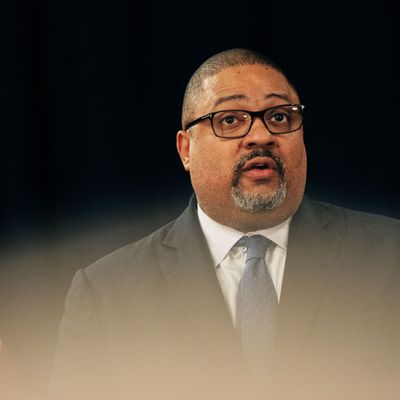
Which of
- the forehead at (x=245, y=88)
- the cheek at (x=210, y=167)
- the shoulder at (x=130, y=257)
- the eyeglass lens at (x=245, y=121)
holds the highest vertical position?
the forehead at (x=245, y=88)

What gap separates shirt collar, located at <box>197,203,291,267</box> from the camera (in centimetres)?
132

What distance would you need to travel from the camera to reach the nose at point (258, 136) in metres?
1.26

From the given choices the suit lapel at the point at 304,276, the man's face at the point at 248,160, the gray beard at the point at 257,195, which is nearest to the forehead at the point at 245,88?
the man's face at the point at 248,160

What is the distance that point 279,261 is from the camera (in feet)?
4.29

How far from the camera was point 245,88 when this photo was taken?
128cm

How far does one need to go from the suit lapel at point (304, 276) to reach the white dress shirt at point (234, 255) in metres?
0.02

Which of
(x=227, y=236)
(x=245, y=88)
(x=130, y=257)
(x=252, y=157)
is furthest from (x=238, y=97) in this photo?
(x=130, y=257)

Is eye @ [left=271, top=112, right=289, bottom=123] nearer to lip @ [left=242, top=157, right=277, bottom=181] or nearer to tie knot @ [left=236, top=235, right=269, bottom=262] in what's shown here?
lip @ [left=242, top=157, right=277, bottom=181]

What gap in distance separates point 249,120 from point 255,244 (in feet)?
0.79

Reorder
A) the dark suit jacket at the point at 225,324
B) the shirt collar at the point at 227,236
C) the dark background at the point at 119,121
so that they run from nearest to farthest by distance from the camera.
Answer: the dark suit jacket at the point at 225,324 < the shirt collar at the point at 227,236 < the dark background at the point at 119,121

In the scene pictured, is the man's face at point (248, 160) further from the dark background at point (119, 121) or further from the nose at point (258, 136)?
the dark background at point (119, 121)

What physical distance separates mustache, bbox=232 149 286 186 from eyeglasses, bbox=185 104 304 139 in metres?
0.04

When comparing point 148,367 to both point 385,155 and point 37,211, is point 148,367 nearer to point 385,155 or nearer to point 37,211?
point 37,211

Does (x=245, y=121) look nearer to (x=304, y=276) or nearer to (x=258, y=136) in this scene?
(x=258, y=136)
